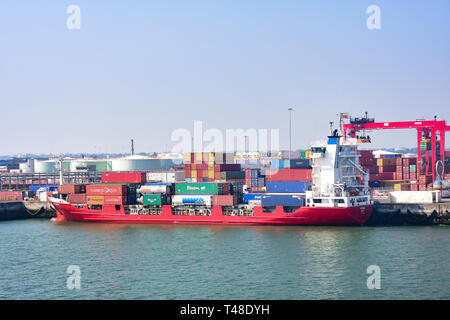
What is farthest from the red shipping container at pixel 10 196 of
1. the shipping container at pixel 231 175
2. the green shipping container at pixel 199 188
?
the shipping container at pixel 231 175

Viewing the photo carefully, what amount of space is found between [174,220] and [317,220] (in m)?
15.8

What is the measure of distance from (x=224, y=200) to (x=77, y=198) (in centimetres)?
1831

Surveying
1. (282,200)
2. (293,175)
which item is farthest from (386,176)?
(282,200)

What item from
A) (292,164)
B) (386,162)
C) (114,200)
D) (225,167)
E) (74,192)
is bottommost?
(114,200)

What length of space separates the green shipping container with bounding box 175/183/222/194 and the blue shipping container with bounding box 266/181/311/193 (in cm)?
563

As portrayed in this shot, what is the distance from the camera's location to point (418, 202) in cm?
5938

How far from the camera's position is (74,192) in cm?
6575

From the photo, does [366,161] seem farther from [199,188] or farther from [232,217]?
[199,188]

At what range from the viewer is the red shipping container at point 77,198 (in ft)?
211

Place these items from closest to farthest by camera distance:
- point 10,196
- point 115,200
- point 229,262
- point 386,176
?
point 229,262 < point 115,200 < point 386,176 < point 10,196
